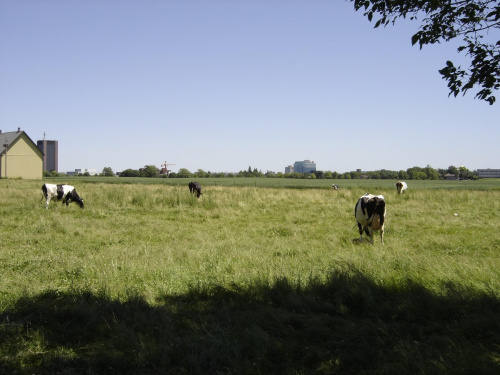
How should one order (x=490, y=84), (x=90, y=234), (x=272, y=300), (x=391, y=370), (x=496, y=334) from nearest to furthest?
(x=391, y=370)
(x=496, y=334)
(x=490, y=84)
(x=272, y=300)
(x=90, y=234)

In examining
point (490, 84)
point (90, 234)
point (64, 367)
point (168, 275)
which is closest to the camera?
point (64, 367)

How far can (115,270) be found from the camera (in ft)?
21.5

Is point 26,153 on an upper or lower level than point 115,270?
upper

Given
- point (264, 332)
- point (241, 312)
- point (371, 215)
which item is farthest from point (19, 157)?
point (264, 332)

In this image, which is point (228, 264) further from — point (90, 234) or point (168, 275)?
point (90, 234)

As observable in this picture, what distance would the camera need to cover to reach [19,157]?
53.8 meters

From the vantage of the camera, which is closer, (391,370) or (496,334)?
(391,370)

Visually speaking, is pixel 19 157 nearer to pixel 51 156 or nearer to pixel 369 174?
pixel 51 156

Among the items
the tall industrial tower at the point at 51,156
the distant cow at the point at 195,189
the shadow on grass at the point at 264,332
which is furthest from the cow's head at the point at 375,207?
the tall industrial tower at the point at 51,156

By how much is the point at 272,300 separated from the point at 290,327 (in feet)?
2.89

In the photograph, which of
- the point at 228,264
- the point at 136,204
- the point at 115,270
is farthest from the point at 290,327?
the point at 136,204

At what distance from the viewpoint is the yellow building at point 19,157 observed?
51969 millimetres

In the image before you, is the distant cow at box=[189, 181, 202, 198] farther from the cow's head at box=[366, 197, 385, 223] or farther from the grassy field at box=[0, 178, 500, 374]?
the grassy field at box=[0, 178, 500, 374]

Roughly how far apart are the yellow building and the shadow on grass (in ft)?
183
